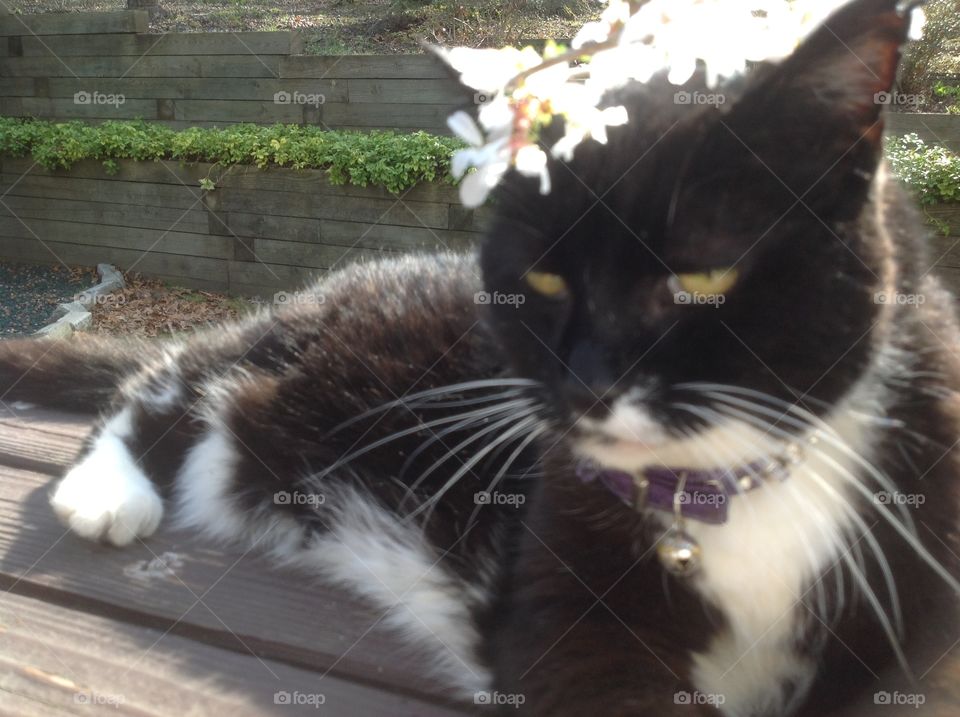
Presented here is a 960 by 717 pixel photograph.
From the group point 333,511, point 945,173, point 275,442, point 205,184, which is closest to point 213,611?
point 333,511

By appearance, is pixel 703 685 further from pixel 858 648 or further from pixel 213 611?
pixel 213 611

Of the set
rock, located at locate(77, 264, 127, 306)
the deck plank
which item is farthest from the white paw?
rock, located at locate(77, 264, 127, 306)

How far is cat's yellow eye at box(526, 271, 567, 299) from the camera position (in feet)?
3.38

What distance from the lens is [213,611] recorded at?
1.19m

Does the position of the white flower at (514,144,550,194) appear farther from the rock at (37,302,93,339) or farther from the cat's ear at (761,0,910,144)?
the rock at (37,302,93,339)

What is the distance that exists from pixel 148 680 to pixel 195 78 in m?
4.31

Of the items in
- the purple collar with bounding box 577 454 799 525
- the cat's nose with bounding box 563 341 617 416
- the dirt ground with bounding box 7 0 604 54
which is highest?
the dirt ground with bounding box 7 0 604 54

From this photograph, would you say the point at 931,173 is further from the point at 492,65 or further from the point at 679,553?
the point at 492,65

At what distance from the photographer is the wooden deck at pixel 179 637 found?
3.33 feet

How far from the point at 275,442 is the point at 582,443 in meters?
0.81

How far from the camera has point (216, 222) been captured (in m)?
4.21

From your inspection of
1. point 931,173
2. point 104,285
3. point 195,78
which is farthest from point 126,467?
point 195,78

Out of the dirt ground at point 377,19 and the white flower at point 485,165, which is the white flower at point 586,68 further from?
the dirt ground at point 377,19

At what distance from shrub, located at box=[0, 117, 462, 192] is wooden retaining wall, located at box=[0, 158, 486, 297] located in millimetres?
69
